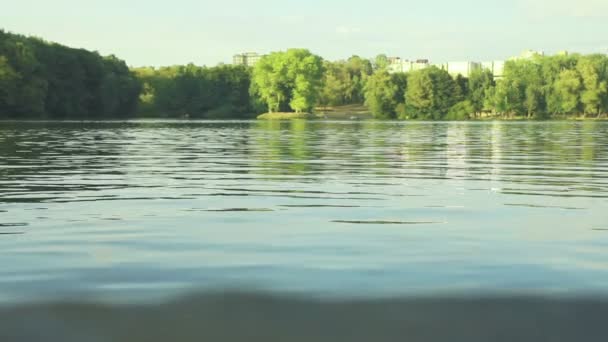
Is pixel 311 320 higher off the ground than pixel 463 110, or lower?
higher

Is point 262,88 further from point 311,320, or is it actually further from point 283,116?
point 311,320

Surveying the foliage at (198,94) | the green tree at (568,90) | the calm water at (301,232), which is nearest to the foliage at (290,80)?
the foliage at (198,94)

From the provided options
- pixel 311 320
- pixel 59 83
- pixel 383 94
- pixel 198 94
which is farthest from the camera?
pixel 198 94

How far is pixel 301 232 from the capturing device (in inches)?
380

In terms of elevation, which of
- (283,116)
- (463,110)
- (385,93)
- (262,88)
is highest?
(262,88)

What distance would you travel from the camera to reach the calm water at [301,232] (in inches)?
262

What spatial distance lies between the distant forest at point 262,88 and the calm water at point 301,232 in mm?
88431

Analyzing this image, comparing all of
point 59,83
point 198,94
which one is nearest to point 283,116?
point 198,94

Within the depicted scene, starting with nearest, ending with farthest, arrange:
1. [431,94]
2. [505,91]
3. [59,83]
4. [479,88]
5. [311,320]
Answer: [311,320]
[59,83]
[505,91]
[479,88]
[431,94]

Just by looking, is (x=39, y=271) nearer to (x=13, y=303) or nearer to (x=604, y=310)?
(x=13, y=303)

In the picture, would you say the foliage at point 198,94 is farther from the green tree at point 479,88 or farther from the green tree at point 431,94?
the green tree at point 479,88

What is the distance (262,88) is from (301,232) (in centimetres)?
14087

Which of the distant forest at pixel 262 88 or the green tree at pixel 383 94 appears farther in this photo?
the green tree at pixel 383 94

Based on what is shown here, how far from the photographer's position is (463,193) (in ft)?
48.4
